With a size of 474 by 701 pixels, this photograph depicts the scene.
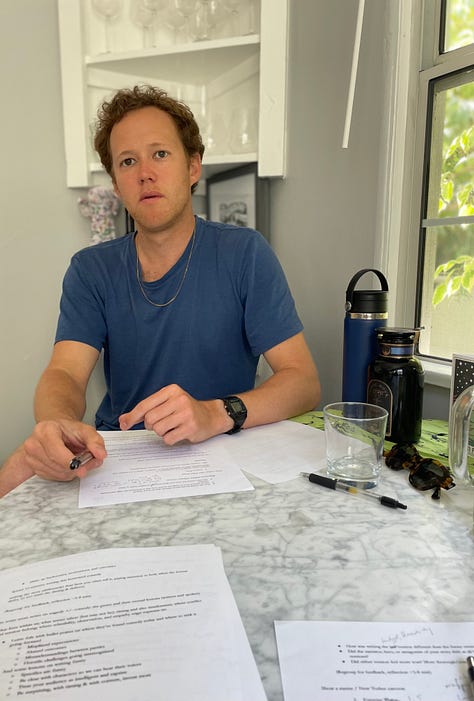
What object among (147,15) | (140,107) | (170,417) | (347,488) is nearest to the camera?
(347,488)

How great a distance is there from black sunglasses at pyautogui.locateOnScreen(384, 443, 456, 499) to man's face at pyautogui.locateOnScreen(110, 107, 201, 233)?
87 centimetres

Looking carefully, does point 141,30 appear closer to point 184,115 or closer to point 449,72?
point 184,115

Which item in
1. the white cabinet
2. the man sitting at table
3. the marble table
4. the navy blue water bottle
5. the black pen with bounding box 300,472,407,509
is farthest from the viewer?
the white cabinet

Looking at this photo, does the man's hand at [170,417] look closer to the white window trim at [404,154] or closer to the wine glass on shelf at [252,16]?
Answer: the white window trim at [404,154]

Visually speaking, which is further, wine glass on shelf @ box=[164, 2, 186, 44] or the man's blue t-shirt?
wine glass on shelf @ box=[164, 2, 186, 44]

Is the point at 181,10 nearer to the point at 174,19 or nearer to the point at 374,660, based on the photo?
the point at 174,19

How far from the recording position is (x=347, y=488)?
2.63ft

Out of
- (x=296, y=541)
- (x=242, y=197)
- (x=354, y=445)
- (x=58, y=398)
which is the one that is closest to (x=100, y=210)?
(x=242, y=197)

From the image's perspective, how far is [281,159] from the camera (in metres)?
1.79

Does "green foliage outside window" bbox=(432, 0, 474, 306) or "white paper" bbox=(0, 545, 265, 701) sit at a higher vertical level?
"green foliage outside window" bbox=(432, 0, 474, 306)

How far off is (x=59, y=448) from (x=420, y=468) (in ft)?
1.84

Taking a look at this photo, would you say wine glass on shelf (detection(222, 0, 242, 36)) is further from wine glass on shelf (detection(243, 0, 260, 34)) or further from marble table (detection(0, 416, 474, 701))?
marble table (detection(0, 416, 474, 701))

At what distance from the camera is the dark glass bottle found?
100 centimetres

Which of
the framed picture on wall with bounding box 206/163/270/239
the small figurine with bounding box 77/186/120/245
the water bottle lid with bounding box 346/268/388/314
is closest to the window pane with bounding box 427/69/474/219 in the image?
the water bottle lid with bounding box 346/268/388/314
